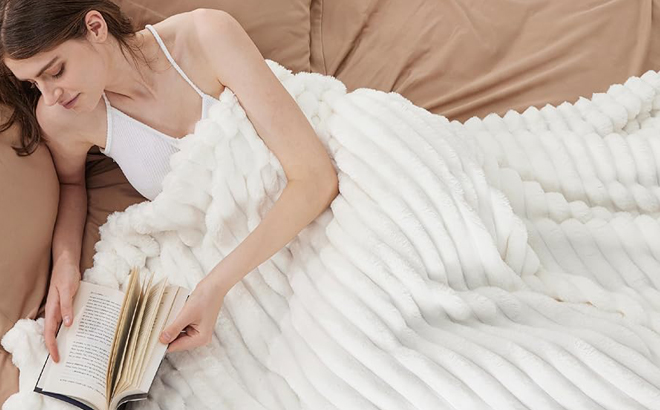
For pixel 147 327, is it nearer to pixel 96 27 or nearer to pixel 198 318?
pixel 198 318

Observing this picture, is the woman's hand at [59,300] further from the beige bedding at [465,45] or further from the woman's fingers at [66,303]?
the beige bedding at [465,45]

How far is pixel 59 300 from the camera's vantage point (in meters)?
1.18

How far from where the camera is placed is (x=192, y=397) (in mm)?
1172

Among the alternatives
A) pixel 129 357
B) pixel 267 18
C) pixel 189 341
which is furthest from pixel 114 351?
pixel 267 18

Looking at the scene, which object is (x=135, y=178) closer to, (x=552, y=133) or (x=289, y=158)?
(x=289, y=158)

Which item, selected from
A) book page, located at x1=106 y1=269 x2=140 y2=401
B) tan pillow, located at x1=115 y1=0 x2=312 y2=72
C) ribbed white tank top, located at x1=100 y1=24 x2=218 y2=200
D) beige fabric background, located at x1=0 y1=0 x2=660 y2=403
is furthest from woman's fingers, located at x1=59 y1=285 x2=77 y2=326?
tan pillow, located at x1=115 y1=0 x2=312 y2=72

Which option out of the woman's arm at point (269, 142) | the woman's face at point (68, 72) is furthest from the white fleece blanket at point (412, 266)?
the woman's face at point (68, 72)

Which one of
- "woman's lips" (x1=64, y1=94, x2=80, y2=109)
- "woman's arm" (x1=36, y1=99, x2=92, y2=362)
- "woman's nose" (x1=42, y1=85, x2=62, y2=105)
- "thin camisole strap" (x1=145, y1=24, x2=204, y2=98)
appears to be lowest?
"woman's arm" (x1=36, y1=99, x2=92, y2=362)

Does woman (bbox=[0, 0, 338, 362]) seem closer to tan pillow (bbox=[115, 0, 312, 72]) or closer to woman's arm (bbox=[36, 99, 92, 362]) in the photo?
woman's arm (bbox=[36, 99, 92, 362])

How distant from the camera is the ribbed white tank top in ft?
4.31

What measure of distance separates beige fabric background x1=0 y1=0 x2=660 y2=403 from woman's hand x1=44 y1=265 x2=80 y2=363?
30 cm

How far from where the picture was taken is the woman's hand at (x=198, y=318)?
1136 millimetres

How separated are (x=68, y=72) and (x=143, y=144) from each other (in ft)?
0.72

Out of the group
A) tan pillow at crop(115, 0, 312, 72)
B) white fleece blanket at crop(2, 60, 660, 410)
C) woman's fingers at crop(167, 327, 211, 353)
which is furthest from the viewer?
tan pillow at crop(115, 0, 312, 72)
